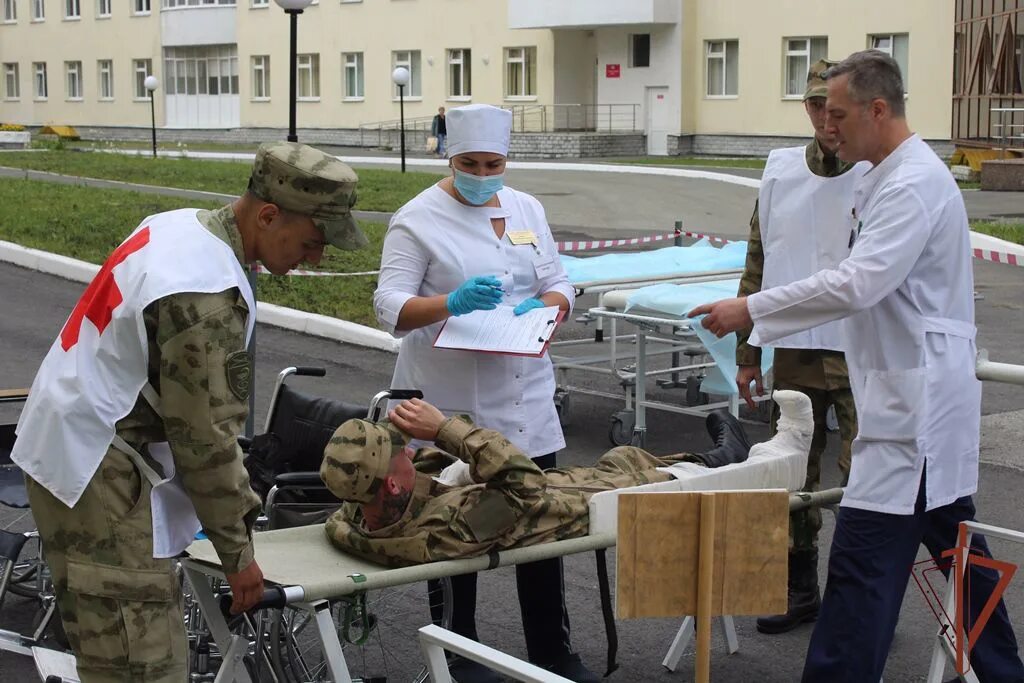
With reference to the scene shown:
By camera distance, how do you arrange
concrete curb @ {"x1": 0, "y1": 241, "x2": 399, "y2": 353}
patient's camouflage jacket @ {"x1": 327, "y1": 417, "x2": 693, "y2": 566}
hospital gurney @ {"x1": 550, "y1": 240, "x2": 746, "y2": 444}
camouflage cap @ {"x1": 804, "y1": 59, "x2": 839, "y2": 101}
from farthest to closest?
concrete curb @ {"x1": 0, "y1": 241, "x2": 399, "y2": 353}
hospital gurney @ {"x1": 550, "y1": 240, "x2": 746, "y2": 444}
camouflage cap @ {"x1": 804, "y1": 59, "x2": 839, "y2": 101}
patient's camouflage jacket @ {"x1": 327, "y1": 417, "x2": 693, "y2": 566}

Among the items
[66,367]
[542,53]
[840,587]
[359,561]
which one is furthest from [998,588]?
[542,53]

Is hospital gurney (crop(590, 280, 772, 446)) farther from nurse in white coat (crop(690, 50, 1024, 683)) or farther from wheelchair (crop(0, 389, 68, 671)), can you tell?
nurse in white coat (crop(690, 50, 1024, 683))

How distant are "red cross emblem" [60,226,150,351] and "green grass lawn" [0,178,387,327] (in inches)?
355

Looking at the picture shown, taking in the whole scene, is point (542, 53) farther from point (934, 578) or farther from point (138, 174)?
point (934, 578)

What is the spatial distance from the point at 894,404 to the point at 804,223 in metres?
1.62

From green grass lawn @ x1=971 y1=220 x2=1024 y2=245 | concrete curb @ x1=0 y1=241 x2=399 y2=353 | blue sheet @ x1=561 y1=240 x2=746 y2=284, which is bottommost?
concrete curb @ x1=0 y1=241 x2=399 y2=353

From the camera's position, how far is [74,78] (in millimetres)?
63812

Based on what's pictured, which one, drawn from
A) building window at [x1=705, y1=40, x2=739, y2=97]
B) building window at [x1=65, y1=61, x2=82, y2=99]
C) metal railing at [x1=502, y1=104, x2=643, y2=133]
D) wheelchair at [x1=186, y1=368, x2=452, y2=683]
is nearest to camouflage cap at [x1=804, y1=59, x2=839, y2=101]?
wheelchair at [x1=186, y1=368, x2=452, y2=683]

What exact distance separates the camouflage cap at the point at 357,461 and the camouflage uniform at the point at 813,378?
1812 millimetres

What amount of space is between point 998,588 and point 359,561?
1889mm

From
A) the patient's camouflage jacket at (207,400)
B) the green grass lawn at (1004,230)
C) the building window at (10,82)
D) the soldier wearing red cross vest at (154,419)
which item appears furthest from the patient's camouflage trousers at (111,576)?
the building window at (10,82)

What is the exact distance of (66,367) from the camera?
3291 millimetres

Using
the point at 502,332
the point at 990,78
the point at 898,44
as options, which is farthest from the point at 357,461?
the point at 898,44

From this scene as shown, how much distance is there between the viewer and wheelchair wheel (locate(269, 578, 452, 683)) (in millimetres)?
4504
